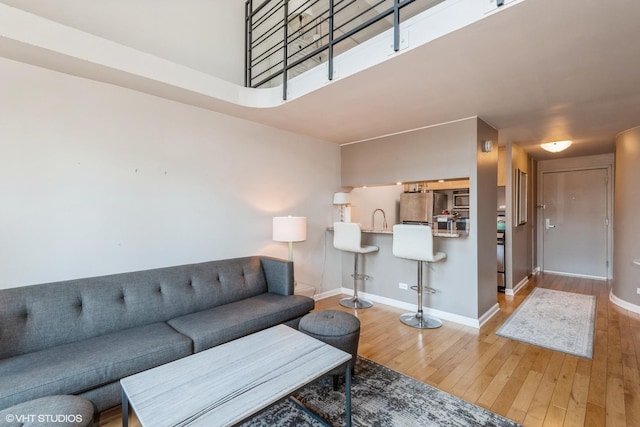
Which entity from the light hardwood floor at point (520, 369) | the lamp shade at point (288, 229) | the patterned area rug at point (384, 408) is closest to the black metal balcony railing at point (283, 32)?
the lamp shade at point (288, 229)

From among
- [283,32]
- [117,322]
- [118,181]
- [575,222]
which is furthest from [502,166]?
[117,322]

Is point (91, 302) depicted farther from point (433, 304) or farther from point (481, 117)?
point (481, 117)

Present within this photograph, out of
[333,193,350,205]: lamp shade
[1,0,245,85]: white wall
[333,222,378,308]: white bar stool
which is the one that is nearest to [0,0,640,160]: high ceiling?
[1,0,245,85]: white wall

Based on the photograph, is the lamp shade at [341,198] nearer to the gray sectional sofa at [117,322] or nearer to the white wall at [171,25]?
the gray sectional sofa at [117,322]

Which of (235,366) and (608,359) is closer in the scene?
(235,366)

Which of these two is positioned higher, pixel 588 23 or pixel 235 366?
pixel 588 23

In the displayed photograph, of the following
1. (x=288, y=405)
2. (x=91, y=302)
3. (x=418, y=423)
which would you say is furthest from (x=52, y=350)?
(x=418, y=423)

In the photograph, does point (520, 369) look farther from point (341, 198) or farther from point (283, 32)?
point (283, 32)

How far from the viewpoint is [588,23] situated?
171 centimetres

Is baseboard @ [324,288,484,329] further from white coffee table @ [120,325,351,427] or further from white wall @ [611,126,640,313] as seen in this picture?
white coffee table @ [120,325,351,427]

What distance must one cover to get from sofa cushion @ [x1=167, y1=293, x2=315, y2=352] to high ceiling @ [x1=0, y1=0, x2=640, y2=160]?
2002 millimetres

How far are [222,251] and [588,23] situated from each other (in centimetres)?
348

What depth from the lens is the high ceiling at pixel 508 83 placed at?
5.71 ft

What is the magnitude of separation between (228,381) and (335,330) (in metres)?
0.93
